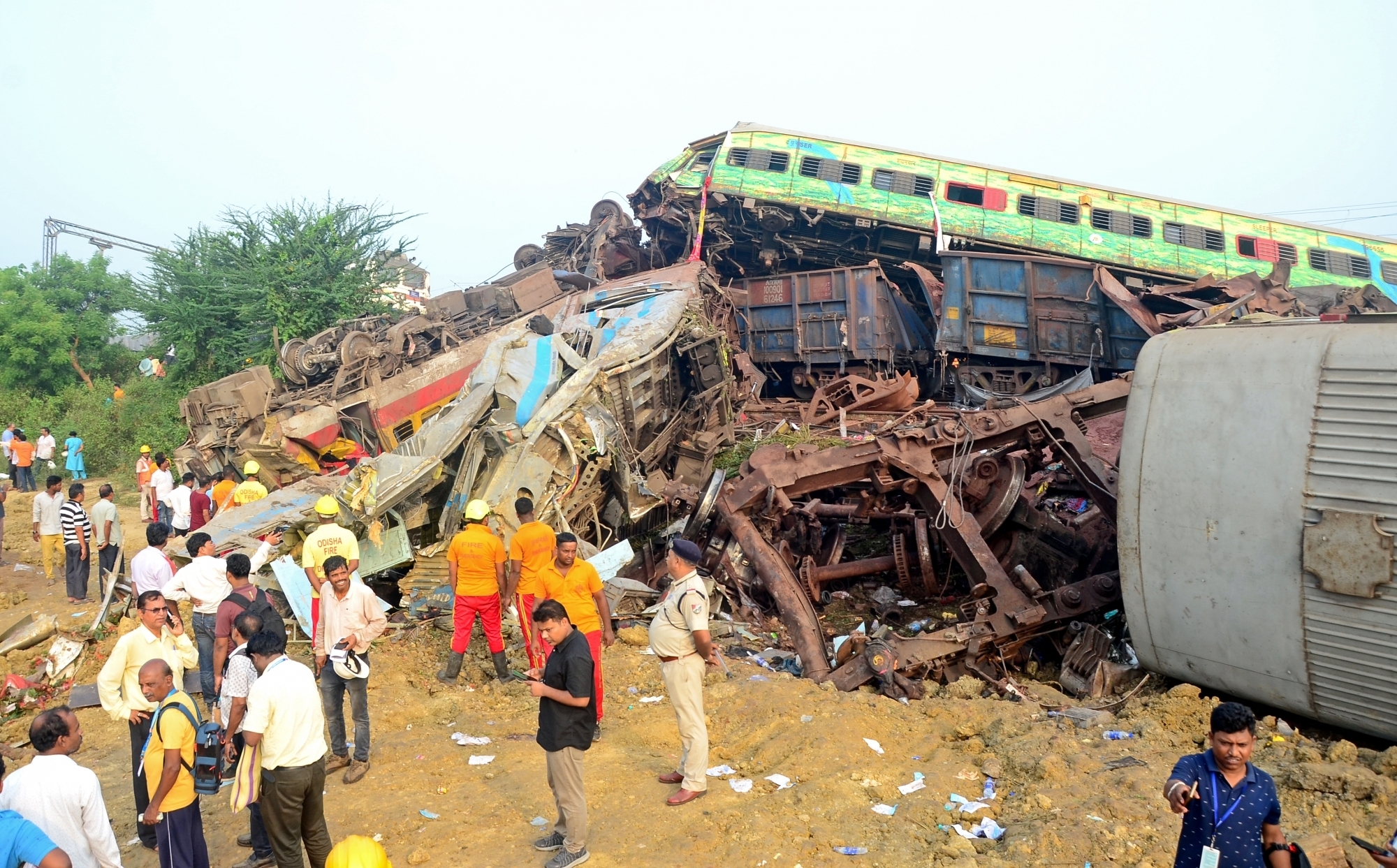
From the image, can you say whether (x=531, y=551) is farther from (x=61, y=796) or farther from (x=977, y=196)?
(x=977, y=196)

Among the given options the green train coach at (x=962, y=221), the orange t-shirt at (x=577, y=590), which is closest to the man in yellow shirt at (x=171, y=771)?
the orange t-shirt at (x=577, y=590)

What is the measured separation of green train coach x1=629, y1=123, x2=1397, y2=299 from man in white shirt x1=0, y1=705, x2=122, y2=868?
14.9 meters

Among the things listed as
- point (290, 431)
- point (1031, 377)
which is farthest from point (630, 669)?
point (1031, 377)

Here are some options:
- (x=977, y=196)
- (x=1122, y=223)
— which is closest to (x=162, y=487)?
(x=977, y=196)

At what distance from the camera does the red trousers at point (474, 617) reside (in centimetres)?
626

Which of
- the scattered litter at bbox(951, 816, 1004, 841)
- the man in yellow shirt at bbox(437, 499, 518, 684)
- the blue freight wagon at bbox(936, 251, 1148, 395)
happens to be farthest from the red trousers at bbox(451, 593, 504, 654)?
the blue freight wagon at bbox(936, 251, 1148, 395)

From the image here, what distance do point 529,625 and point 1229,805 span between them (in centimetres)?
447

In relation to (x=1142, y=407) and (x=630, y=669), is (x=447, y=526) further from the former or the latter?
(x=1142, y=407)

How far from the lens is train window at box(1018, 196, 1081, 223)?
16109 mm

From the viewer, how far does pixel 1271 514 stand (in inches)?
198

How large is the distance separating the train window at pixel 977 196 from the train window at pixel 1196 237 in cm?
320

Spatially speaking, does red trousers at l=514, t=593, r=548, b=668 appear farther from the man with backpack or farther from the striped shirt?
the striped shirt

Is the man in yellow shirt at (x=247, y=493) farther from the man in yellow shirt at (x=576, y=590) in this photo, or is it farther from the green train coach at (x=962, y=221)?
the green train coach at (x=962, y=221)

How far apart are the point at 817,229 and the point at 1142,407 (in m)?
11.8
